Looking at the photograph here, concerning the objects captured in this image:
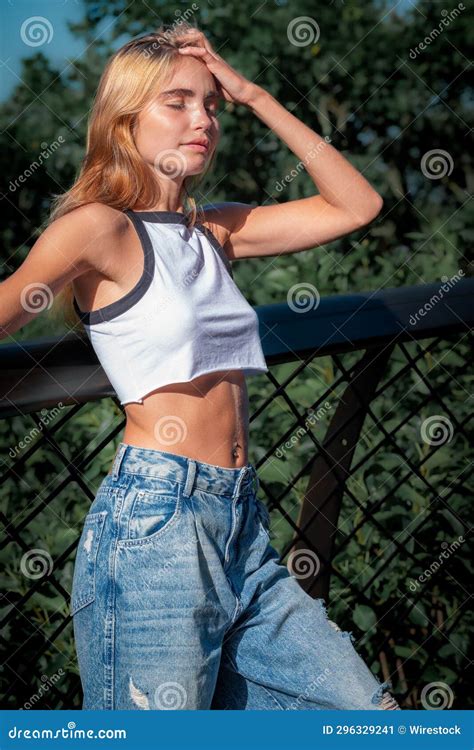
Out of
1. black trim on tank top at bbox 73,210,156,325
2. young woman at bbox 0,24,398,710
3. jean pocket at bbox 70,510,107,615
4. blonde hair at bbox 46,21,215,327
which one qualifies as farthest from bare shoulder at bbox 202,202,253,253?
jean pocket at bbox 70,510,107,615

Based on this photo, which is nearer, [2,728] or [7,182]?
[2,728]

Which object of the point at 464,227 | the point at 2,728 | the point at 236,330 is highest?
the point at 464,227

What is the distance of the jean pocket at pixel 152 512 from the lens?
165 cm

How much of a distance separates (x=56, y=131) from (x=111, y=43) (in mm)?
390

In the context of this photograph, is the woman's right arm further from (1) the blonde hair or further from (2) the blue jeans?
(2) the blue jeans

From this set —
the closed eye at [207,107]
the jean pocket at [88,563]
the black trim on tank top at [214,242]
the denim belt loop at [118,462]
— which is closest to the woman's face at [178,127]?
the closed eye at [207,107]

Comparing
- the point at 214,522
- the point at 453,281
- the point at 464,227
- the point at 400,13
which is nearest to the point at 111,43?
the point at 400,13

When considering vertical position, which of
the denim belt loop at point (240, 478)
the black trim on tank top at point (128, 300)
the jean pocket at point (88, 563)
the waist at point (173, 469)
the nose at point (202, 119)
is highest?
the nose at point (202, 119)

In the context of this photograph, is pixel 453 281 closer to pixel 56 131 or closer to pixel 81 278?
pixel 81 278

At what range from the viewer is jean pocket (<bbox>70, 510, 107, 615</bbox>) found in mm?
1679

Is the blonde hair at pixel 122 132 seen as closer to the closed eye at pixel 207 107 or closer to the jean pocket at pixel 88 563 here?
the closed eye at pixel 207 107

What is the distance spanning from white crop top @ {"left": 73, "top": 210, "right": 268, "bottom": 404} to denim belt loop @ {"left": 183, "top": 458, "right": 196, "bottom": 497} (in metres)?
0.13

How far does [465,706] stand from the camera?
2.89 m

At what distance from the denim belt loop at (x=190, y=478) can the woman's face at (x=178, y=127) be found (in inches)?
20.4
